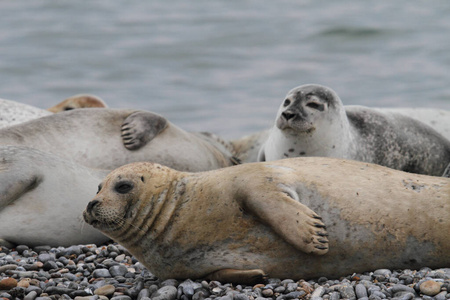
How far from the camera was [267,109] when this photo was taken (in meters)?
12.9

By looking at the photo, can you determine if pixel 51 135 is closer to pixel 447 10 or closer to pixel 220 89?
pixel 220 89

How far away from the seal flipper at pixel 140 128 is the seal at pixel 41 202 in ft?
3.83

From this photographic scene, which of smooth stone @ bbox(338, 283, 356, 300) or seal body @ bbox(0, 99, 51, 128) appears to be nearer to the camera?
smooth stone @ bbox(338, 283, 356, 300)

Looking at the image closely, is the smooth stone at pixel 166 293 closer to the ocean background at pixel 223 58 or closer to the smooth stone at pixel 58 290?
the smooth stone at pixel 58 290

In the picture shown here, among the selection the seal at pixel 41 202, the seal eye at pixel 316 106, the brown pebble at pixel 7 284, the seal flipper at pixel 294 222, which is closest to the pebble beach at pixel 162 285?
the brown pebble at pixel 7 284

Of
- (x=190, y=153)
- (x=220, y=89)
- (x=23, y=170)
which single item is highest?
(x=23, y=170)

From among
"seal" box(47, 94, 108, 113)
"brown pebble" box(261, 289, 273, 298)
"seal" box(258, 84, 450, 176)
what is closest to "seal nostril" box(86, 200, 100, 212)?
"brown pebble" box(261, 289, 273, 298)

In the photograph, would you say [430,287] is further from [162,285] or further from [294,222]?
[162,285]

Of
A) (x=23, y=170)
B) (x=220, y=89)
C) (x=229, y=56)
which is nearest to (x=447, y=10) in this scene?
(x=229, y=56)

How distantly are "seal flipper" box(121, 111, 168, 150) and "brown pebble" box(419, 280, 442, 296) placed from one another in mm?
3182

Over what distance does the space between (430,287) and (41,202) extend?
7.89 ft

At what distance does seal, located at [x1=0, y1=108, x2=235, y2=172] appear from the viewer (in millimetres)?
5863

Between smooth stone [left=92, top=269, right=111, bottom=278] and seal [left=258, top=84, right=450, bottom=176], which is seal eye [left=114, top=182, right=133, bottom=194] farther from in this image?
seal [left=258, top=84, right=450, bottom=176]

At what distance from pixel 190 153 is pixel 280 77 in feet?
31.3
